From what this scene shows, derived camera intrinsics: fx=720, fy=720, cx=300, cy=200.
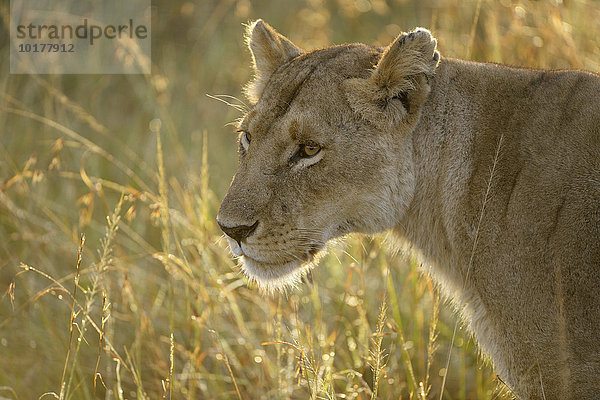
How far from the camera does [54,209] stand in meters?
6.03

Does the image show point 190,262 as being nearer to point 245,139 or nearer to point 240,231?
point 245,139

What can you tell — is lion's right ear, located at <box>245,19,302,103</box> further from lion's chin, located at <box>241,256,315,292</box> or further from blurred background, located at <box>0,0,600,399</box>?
lion's chin, located at <box>241,256,315,292</box>

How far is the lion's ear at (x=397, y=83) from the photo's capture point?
9.91 ft

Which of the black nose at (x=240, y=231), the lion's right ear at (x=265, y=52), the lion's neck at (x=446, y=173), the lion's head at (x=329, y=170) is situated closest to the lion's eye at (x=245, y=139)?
the lion's head at (x=329, y=170)

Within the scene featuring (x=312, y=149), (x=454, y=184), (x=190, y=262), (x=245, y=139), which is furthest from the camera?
(x=190, y=262)

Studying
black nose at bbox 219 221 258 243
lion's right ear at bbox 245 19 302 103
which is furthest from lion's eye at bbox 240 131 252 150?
black nose at bbox 219 221 258 243

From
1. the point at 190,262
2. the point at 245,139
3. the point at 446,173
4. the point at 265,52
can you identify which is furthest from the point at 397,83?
the point at 190,262

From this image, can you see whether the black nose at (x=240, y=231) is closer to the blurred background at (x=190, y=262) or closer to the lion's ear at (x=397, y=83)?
the blurred background at (x=190, y=262)

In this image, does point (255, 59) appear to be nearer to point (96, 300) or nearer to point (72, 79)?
point (96, 300)

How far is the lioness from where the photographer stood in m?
2.72

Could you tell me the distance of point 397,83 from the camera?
3.12 m

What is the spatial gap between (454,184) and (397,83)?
50cm

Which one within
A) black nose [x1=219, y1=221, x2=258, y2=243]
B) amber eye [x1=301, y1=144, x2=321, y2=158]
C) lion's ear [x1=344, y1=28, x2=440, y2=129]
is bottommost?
black nose [x1=219, y1=221, x2=258, y2=243]

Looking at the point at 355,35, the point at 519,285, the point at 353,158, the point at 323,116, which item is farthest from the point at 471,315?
the point at 355,35
